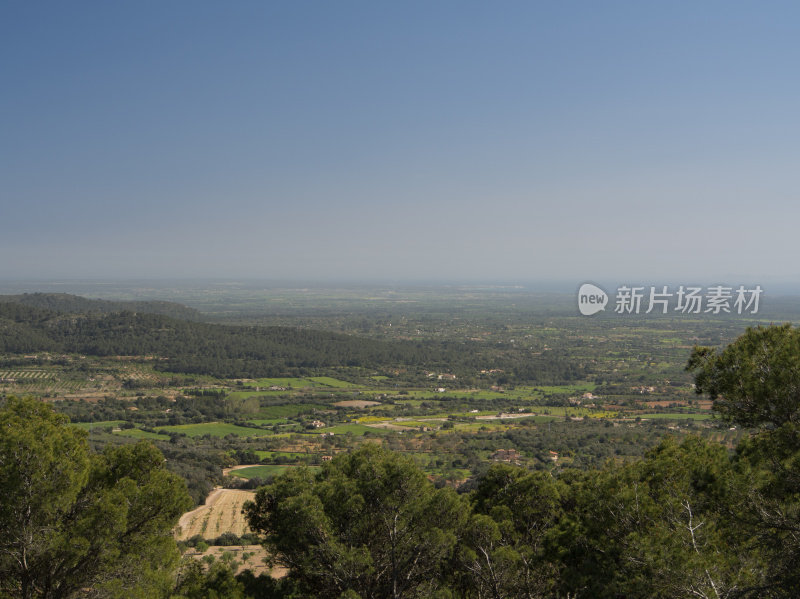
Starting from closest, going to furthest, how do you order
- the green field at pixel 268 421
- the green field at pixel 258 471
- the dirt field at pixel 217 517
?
the dirt field at pixel 217 517 < the green field at pixel 258 471 < the green field at pixel 268 421

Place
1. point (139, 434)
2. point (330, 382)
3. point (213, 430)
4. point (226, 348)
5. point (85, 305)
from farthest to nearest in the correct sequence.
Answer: point (85, 305), point (226, 348), point (330, 382), point (213, 430), point (139, 434)

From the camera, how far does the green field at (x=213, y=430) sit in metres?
46.3

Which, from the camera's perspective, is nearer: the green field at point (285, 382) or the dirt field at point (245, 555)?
the dirt field at point (245, 555)

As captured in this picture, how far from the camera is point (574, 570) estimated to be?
9273mm

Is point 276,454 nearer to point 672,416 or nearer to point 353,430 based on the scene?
point 353,430

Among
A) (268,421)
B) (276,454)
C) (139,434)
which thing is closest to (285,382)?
(268,421)

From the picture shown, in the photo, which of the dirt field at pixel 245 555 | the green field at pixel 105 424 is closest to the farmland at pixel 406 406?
the green field at pixel 105 424

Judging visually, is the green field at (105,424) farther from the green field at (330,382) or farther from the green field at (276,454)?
the green field at (330,382)

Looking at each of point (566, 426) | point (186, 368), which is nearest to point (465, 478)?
point (566, 426)

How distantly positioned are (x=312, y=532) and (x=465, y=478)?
21.7 metres

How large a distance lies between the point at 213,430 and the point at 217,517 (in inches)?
1003

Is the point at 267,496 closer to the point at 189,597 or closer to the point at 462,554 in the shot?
the point at 189,597

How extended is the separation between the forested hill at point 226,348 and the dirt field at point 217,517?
52.1 meters

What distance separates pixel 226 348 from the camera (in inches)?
3462
